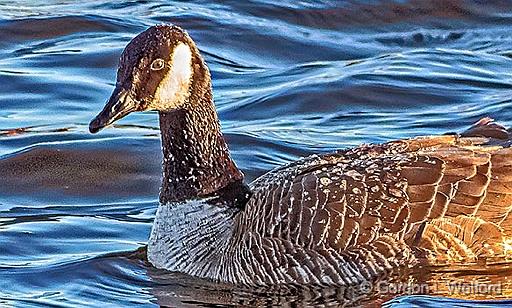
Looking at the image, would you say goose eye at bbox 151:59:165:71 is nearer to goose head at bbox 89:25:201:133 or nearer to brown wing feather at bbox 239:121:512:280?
goose head at bbox 89:25:201:133

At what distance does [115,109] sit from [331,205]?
1593mm

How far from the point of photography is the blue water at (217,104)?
10734 mm

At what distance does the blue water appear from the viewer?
35.2ft

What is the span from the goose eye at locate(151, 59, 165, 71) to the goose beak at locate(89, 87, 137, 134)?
0.86 ft

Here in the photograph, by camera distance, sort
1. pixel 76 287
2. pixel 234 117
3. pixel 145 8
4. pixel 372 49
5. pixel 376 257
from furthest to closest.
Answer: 1. pixel 145 8
2. pixel 372 49
3. pixel 234 117
4. pixel 76 287
5. pixel 376 257

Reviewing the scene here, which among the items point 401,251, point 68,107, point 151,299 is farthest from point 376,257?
point 68,107

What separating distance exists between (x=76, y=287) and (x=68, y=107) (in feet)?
17.3

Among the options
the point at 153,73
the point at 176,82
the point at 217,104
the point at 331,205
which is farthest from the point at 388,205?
the point at 217,104

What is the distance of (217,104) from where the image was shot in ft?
51.4

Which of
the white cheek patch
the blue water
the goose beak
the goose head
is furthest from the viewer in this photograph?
the blue water

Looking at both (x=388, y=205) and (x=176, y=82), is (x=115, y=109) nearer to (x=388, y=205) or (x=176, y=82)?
(x=176, y=82)

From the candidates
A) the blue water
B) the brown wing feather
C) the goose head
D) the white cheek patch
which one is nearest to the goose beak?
the goose head

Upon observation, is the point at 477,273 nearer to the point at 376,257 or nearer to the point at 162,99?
the point at 376,257

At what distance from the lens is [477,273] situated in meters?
10.1
